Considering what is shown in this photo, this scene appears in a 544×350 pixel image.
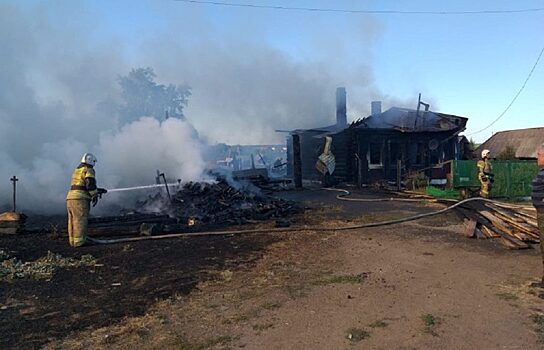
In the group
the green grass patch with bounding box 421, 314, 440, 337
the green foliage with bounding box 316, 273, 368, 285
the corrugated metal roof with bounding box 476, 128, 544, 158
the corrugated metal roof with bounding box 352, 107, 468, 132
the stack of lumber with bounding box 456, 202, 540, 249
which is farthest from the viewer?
the corrugated metal roof with bounding box 476, 128, 544, 158

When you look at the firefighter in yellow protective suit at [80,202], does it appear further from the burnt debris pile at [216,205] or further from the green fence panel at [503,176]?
the green fence panel at [503,176]

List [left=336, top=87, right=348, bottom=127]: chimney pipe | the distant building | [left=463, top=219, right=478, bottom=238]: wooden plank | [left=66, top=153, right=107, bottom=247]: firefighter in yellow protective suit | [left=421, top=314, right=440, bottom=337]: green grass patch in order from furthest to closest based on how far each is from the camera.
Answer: [left=336, top=87, right=348, bottom=127]: chimney pipe
the distant building
[left=463, top=219, right=478, bottom=238]: wooden plank
[left=66, top=153, right=107, bottom=247]: firefighter in yellow protective suit
[left=421, top=314, right=440, bottom=337]: green grass patch

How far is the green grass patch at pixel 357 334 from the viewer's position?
3865mm

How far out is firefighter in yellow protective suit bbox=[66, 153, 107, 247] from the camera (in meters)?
8.05

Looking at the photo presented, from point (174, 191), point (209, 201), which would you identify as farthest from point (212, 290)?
point (174, 191)

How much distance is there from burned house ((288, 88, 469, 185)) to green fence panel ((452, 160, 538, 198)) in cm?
648

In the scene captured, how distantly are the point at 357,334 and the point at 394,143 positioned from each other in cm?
2070

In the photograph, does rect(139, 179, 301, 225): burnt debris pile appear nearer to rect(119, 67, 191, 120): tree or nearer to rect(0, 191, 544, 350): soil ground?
rect(0, 191, 544, 350): soil ground

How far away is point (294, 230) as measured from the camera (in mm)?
9391

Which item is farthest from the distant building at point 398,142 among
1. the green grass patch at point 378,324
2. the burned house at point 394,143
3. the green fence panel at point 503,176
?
the green grass patch at point 378,324

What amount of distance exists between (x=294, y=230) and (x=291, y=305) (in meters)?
4.62

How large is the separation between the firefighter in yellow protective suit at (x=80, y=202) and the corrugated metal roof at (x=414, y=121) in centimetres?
1678

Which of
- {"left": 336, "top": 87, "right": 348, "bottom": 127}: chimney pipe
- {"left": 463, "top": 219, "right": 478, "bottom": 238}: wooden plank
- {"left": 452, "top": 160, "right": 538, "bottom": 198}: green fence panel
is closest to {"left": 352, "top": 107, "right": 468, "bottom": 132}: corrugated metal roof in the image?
{"left": 336, "top": 87, "right": 348, "bottom": 127}: chimney pipe

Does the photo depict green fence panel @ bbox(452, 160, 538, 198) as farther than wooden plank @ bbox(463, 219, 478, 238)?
Yes
